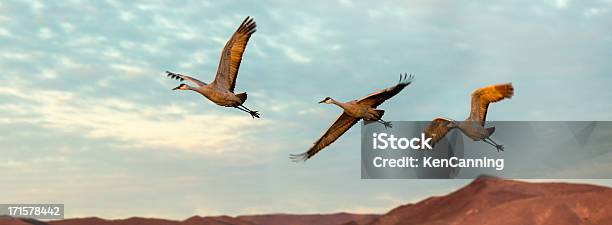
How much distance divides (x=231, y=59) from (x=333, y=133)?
528 cm

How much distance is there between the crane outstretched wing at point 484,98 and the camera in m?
25.5

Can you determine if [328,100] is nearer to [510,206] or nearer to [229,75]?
[229,75]

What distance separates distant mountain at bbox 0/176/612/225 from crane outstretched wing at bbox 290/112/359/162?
52546 mm

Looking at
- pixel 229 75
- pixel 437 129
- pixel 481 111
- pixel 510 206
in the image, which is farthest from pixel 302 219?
pixel 229 75

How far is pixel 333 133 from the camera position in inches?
1043

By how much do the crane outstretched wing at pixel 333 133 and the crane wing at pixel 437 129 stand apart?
10.5 ft

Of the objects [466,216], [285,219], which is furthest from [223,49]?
[285,219]

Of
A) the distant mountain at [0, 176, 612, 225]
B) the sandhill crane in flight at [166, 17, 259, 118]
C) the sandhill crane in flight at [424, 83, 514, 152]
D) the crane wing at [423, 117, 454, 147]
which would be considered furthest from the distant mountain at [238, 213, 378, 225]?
the sandhill crane in flight at [166, 17, 259, 118]

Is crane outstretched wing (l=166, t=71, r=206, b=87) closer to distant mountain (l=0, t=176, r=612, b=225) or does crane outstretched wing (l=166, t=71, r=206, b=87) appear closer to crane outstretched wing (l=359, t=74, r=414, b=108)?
crane outstretched wing (l=359, t=74, r=414, b=108)

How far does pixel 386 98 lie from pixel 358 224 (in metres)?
78.3

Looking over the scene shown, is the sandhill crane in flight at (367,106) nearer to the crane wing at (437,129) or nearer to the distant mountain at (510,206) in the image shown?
the crane wing at (437,129)

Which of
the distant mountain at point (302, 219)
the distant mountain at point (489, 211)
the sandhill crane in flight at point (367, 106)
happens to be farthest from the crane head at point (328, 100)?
the distant mountain at point (302, 219)

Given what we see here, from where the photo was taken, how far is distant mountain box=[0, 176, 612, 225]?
3009 inches

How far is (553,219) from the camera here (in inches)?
2982
